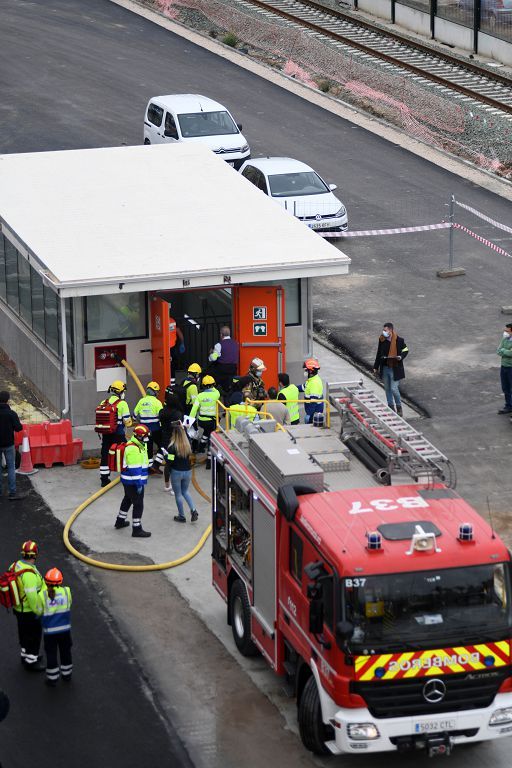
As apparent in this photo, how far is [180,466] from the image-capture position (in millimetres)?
20719

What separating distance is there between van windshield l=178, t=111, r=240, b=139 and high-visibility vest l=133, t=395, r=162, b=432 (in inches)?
657


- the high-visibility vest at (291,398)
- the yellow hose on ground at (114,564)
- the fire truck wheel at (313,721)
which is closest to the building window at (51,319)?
the yellow hose on ground at (114,564)

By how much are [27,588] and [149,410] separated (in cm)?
621

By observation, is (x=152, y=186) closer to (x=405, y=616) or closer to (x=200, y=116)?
(x=200, y=116)

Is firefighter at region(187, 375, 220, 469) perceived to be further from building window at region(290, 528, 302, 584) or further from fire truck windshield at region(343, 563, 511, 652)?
fire truck windshield at region(343, 563, 511, 652)

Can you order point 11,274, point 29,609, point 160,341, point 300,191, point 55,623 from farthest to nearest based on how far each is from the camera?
point 300,191 → point 11,274 → point 160,341 → point 29,609 → point 55,623

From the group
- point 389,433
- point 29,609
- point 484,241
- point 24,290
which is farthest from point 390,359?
point 29,609

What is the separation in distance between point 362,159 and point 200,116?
4.45m

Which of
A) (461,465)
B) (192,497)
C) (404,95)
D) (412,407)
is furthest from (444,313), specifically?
(404,95)

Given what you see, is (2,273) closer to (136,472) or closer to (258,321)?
(258,321)

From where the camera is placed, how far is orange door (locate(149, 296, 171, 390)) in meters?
24.1

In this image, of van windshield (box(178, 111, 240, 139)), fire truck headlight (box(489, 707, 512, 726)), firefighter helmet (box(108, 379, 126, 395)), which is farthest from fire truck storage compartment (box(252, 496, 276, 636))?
van windshield (box(178, 111, 240, 139))

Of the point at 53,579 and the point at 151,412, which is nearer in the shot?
the point at 53,579

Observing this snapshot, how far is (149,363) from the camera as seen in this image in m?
24.8
